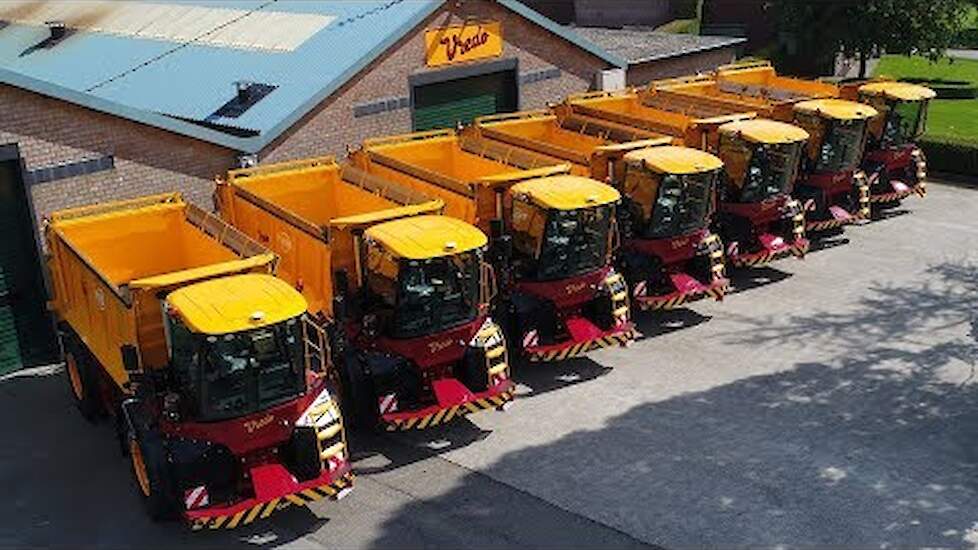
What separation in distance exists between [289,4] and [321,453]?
59.9 ft

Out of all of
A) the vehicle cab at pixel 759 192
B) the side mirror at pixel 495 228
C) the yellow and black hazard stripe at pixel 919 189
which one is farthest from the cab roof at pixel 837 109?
the side mirror at pixel 495 228

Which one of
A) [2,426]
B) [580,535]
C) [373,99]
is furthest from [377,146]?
[580,535]

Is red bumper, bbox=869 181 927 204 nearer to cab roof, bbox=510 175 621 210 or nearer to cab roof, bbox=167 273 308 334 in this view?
cab roof, bbox=510 175 621 210

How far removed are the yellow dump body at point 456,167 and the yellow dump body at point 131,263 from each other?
418 centimetres

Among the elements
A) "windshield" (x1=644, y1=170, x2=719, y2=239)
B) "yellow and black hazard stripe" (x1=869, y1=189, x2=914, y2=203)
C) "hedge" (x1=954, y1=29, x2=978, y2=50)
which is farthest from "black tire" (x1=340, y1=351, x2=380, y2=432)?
"hedge" (x1=954, y1=29, x2=978, y2=50)

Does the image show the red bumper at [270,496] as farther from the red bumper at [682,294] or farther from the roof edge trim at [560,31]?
the roof edge trim at [560,31]

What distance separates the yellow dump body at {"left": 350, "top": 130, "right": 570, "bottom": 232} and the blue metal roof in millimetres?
2310

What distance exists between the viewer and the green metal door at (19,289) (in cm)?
1728

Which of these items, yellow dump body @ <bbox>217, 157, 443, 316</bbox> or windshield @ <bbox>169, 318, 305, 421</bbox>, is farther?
yellow dump body @ <bbox>217, 157, 443, 316</bbox>

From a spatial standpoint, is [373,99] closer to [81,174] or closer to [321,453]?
[81,174]

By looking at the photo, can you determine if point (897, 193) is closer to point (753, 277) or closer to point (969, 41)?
point (753, 277)

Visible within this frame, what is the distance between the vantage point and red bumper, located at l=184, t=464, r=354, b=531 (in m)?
11.9

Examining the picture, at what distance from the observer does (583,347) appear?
54.0 feet

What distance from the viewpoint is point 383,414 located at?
46.7 feet
